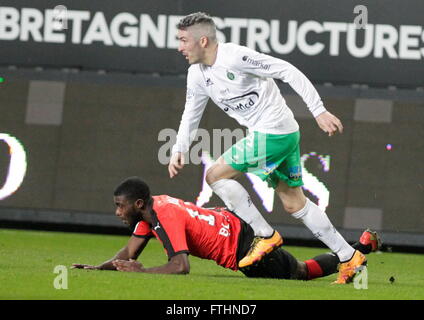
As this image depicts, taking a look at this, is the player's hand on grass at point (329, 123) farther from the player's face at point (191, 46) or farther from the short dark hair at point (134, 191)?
the short dark hair at point (134, 191)

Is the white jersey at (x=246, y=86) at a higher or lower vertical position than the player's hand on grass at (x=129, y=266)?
higher

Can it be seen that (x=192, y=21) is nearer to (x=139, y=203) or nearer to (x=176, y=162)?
(x=176, y=162)

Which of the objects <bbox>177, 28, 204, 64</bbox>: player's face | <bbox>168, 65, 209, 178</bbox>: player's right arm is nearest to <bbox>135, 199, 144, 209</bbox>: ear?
<bbox>168, 65, 209, 178</bbox>: player's right arm

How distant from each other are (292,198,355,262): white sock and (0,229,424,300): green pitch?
0.81ft

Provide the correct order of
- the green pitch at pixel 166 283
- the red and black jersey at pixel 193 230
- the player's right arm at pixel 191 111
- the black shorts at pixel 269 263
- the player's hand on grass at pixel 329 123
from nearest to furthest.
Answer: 1. the green pitch at pixel 166 283
2. the player's hand on grass at pixel 329 123
3. the red and black jersey at pixel 193 230
4. the black shorts at pixel 269 263
5. the player's right arm at pixel 191 111

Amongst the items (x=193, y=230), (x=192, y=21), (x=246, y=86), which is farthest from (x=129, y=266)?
(x=192, y=21)

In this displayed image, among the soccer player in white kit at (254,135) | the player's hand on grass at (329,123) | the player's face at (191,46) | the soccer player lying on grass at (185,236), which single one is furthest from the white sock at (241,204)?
the player's face at (191,46)

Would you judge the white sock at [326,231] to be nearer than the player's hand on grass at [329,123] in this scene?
No

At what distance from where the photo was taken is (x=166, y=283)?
7.08 m

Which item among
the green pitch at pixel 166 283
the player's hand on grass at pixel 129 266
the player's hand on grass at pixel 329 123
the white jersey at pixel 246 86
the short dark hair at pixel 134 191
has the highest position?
the white jersey at pixel 246 86

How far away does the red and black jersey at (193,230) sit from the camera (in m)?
7.45

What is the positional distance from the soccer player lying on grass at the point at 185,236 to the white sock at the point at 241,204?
0.17m

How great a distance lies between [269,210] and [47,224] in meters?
2.68
